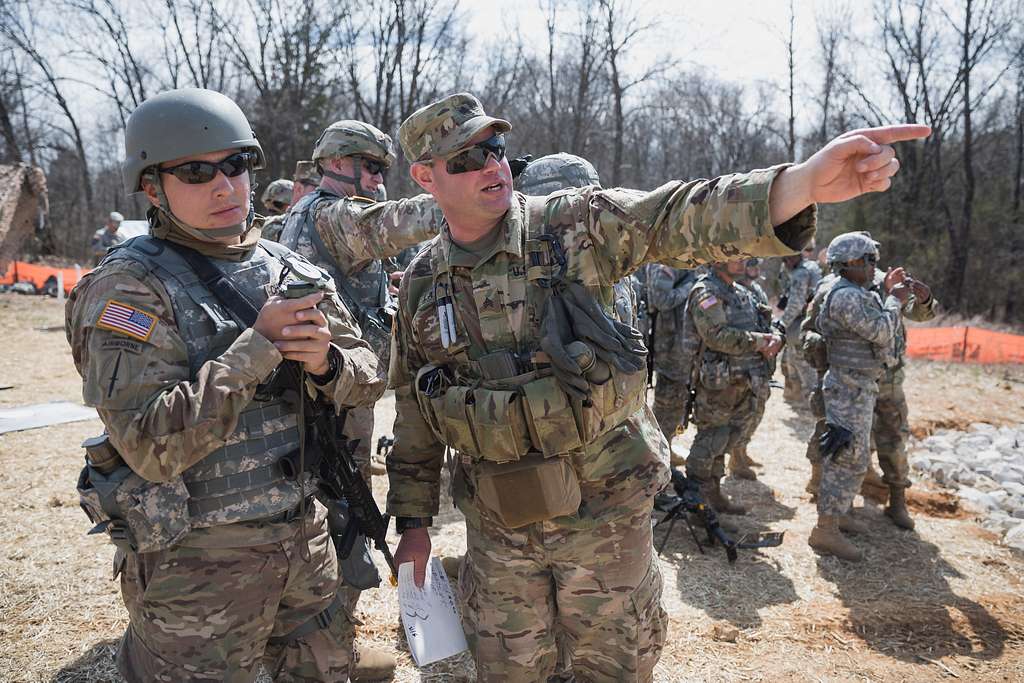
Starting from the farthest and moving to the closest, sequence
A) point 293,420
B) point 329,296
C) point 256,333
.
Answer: point 329,296 → point 293,420 → point 256,333

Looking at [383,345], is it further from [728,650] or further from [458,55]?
[458,55]

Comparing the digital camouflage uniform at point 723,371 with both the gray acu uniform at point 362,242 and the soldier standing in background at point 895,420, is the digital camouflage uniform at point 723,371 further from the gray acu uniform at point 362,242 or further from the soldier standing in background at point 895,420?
the gray acu uniform at point 362,242

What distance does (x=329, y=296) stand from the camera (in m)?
2.32

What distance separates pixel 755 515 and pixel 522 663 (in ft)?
13.4

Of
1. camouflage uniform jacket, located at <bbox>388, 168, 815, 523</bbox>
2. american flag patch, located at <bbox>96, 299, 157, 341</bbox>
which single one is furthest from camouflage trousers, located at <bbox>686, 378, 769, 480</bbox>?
american flag patch, located at <bbox>96, 299, 157, 341</bbox>

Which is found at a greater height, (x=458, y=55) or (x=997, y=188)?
(x=458, y=55)

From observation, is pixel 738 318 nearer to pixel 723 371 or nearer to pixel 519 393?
pixel 723 371

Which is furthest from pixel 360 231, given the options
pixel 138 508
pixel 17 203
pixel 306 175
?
pixel 17 203

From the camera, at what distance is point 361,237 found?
11.1 feet

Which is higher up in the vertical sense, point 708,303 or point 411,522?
point 708,303

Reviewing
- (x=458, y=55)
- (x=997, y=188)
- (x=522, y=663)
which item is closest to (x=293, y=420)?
(x=522, y=663)

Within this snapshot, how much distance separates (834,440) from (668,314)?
6.76 feet

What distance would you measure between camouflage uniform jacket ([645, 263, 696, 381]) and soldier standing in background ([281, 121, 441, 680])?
3.26 metres

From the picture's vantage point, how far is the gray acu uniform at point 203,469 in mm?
1818
